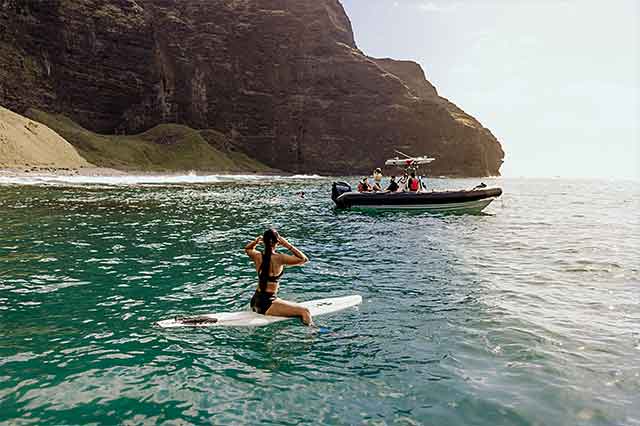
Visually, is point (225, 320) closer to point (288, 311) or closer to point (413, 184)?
point (288, 311)

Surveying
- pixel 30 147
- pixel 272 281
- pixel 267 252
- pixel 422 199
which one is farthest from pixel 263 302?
pixel 30 147

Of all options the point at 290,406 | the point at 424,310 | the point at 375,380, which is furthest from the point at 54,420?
the point at 424,310

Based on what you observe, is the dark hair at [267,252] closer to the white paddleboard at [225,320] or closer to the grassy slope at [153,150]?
the white paddleboard at [225,320]

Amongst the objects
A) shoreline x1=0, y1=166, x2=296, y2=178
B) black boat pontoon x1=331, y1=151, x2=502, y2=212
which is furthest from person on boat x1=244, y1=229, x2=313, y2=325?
shoreline x1=0, y1=166, x2=296, y2=178

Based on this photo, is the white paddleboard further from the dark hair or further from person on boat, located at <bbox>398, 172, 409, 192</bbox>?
person on boat, located at <bbox>398, 172, 409, 192</bbox>

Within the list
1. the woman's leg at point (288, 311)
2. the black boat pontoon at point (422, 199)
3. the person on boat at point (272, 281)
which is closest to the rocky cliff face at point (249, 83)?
the black boat pontoon at point (422, 199)

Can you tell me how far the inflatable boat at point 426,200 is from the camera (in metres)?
28.7

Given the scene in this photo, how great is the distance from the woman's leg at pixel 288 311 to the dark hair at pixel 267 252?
16.1 inches

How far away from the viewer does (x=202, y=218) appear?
24531 mm

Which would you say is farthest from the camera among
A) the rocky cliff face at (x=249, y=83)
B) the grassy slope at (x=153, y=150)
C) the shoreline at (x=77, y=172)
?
the rocky cliff face at (x=249, y=83)

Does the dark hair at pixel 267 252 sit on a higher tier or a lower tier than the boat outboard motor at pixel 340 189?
lower

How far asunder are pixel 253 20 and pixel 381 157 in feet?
222

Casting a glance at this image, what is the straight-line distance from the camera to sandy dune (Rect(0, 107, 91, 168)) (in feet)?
194

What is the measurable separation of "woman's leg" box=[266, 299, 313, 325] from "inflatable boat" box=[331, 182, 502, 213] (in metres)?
21.4
